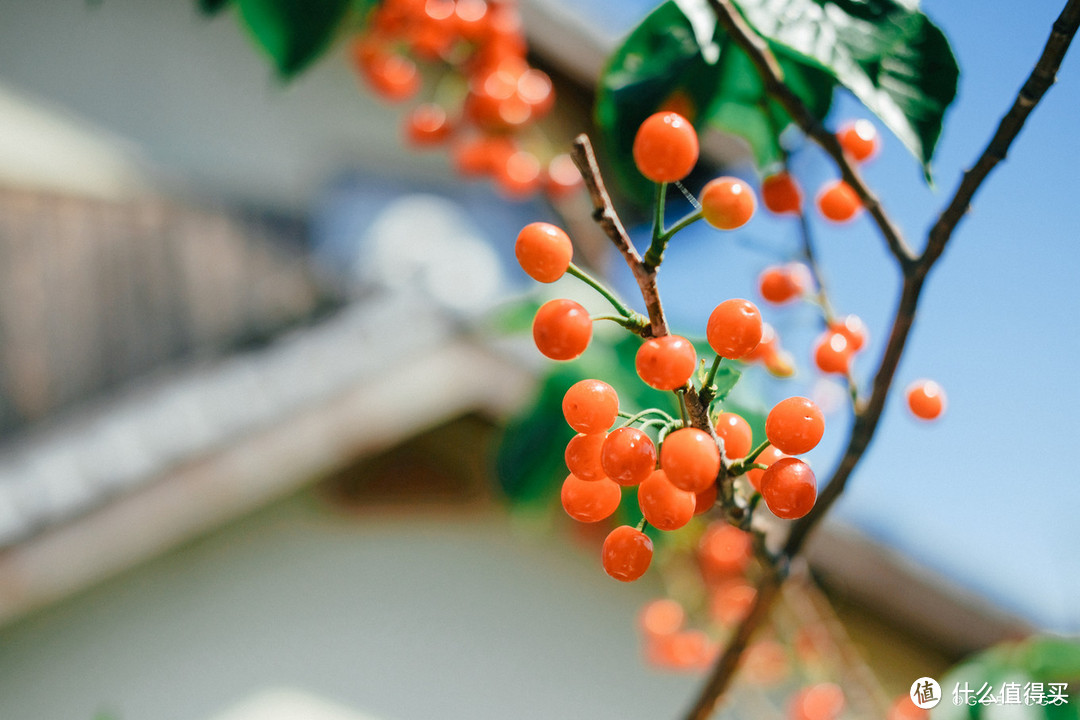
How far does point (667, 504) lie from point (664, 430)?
48mm

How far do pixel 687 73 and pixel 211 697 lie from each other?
6.23 feet

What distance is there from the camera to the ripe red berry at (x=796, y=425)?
0.46m

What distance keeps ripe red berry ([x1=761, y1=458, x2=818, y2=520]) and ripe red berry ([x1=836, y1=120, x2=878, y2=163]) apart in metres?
0.40

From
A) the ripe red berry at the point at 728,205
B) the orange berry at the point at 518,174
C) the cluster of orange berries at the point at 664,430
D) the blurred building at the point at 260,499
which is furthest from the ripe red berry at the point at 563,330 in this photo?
the orange berry at the point at 518,174

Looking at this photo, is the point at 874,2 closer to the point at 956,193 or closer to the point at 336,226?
the point at 956,193

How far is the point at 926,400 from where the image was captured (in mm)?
634

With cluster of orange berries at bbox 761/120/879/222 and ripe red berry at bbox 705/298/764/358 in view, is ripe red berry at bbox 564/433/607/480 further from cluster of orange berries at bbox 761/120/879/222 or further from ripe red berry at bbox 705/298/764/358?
cluster of orange berries at bbox 761/120/879/222

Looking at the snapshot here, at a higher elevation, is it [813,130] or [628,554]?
[813,130]

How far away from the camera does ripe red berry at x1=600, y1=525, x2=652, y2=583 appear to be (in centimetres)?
49

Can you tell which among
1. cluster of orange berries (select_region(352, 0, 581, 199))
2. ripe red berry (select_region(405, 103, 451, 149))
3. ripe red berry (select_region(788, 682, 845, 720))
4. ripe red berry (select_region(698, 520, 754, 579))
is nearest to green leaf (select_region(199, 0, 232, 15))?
cluster of orange berries (select_region(352, 0, 581, 199))

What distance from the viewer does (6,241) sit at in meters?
2.82

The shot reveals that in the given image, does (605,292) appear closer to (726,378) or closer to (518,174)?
(726,378)

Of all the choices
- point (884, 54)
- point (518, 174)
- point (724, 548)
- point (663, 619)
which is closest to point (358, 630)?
point (663, 619)

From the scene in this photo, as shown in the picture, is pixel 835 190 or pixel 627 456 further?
pixel 835 190
